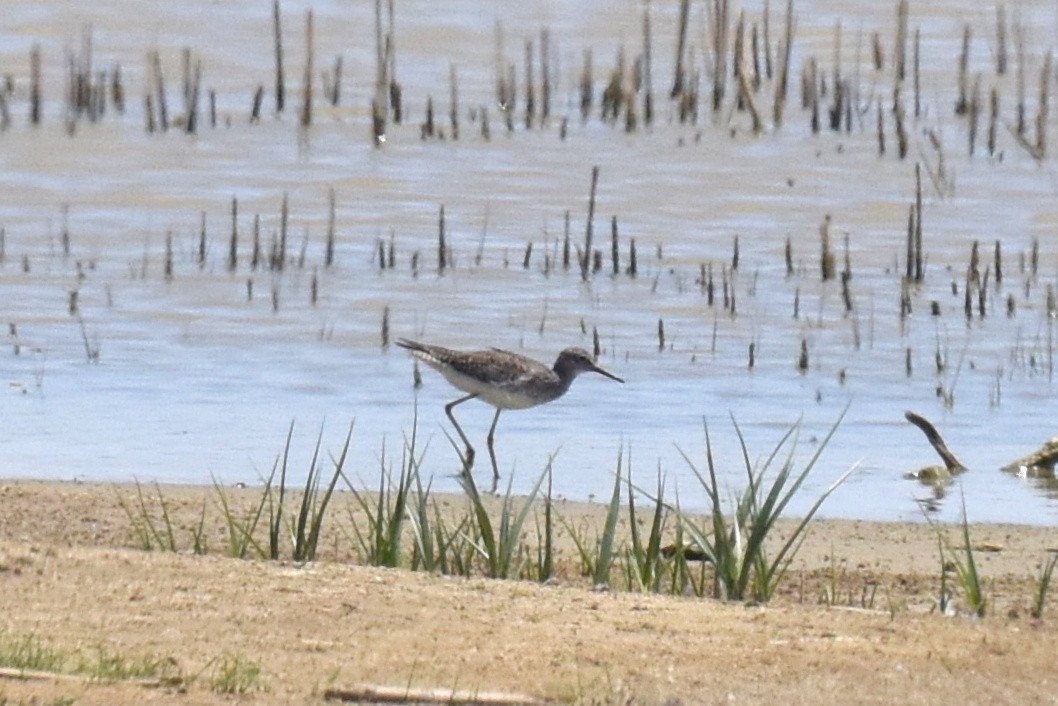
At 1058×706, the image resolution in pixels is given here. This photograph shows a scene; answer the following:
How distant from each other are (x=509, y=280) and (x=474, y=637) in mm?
8457

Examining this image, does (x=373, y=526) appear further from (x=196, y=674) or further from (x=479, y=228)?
(x=479, y=228)

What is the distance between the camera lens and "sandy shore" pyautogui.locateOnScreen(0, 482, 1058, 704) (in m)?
5.70

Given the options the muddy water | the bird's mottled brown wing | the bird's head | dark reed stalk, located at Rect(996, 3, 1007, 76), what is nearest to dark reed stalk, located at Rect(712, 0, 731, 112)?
the muddy water

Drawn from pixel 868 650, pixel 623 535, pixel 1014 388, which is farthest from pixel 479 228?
pixel 868 650

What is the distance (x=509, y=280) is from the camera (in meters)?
14.5

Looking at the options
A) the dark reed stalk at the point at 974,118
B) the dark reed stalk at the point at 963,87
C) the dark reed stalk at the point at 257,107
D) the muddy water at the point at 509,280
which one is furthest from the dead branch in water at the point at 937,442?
the dark reed stalk at the point at 257,107

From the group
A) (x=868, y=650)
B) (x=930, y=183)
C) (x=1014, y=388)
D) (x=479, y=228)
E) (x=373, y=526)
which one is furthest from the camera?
(x=930, y=183)

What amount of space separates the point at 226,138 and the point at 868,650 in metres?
13.7

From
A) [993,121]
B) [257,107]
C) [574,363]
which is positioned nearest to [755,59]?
[993,121]

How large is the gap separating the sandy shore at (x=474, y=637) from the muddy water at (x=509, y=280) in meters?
1.84

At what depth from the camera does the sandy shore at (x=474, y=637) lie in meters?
5.70

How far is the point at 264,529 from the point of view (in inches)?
337

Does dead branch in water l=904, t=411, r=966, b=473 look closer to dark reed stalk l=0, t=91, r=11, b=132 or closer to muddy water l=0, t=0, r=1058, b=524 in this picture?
muddy water l=0, t=0, r=1058, b=524

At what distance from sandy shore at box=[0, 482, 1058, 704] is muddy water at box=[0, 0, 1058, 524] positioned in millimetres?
1843
